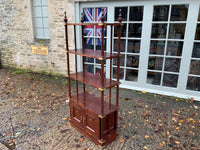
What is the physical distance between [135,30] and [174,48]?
1242mm

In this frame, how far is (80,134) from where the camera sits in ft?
11.1

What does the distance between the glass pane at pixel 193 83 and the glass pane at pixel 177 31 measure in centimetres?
123

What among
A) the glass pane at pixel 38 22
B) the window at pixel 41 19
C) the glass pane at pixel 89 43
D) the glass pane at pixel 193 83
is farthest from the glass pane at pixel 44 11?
the glass pane at pixel 193 83

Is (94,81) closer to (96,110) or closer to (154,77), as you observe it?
(96,110)

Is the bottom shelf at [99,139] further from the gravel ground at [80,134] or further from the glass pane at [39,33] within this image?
the glass pane at [39,33]

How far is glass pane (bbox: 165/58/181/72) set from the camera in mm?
4820

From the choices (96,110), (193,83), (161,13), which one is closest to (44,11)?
(161,13)

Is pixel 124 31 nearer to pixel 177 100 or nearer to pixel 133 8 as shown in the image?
pixel 133 8

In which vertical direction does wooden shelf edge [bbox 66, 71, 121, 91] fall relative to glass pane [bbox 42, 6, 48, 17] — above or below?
below

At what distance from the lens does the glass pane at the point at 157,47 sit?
488 centimetres

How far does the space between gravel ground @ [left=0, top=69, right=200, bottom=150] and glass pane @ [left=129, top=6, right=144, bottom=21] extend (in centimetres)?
227

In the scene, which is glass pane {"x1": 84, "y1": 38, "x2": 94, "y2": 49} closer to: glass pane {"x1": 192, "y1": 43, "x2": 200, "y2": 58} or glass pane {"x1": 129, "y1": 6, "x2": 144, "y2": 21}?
glass pane {"x1": 129, "y1": 6, "x2": 144, "y2": 21}

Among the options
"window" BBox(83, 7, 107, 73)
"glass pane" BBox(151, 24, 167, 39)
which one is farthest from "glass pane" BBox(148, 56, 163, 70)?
"window" BBox(83, 7, 107, 73)

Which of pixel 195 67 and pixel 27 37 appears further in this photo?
pixel 27 37
